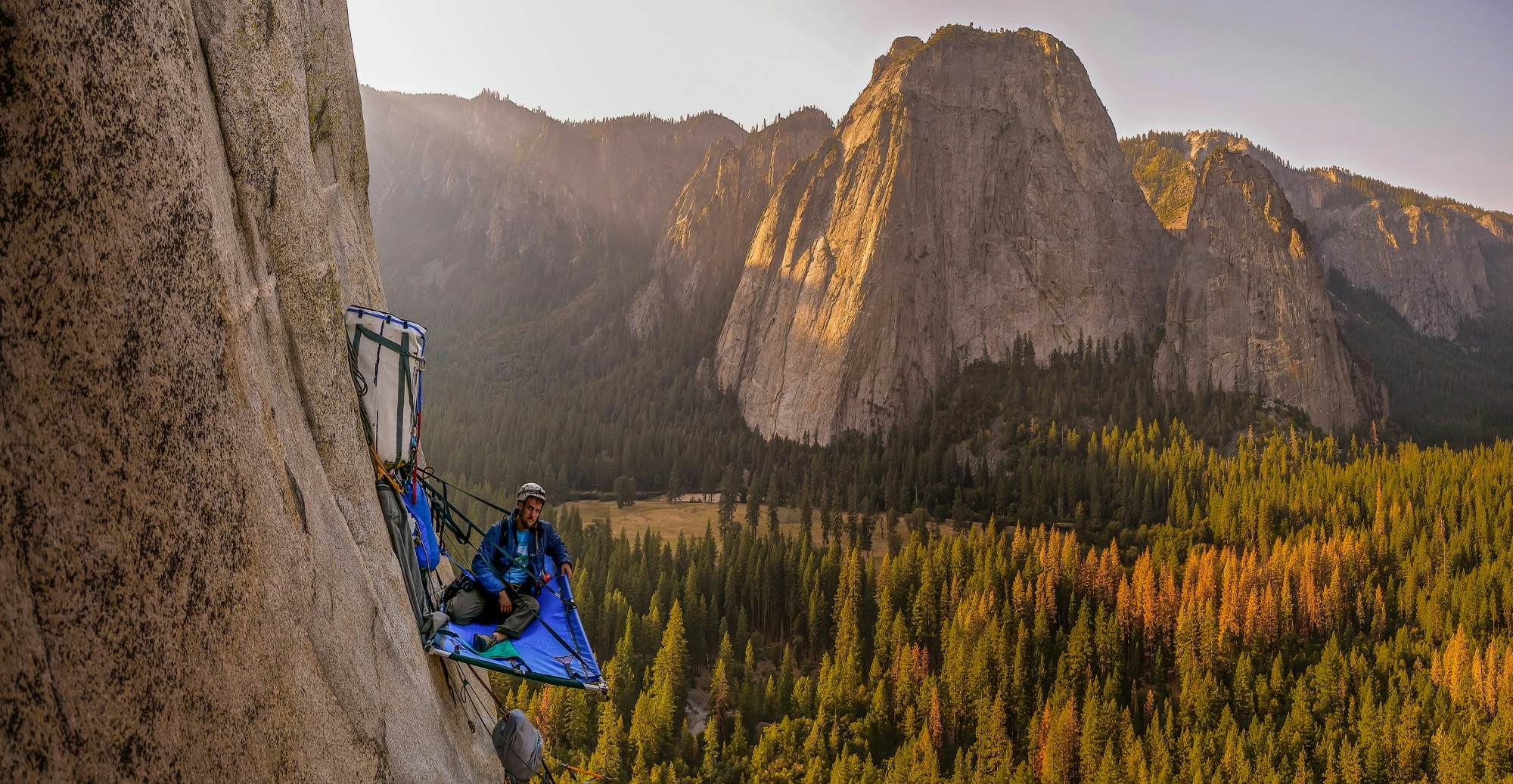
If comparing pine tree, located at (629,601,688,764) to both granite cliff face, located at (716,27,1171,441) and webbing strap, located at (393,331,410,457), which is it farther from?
granite cliff face, located at (716,27,1171,441)

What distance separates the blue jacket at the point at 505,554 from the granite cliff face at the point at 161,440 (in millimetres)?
3152

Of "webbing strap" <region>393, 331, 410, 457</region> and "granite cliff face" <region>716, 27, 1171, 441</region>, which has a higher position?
"granite cliff face" <region>716, 27, 1171, 441</region>

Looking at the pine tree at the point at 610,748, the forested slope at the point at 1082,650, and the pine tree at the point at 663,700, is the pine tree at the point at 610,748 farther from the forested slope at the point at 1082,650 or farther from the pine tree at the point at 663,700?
the pine tree at the point at 663,700

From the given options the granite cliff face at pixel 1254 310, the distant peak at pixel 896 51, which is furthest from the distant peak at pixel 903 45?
the granite cliff face at pixel 1254 310

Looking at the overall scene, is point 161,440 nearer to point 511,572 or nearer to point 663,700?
point 511,572

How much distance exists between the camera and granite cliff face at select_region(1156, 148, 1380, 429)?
128 metres

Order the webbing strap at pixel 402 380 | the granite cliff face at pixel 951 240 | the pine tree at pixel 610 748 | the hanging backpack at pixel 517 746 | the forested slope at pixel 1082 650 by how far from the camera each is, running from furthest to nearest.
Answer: the granite cliff face at pixel 951 240
the forested slope at pixel 1082 650
the pine tree at pixel 610 748
the hanging backpack at pixel 517 746
the webbing strap at pixel 402 380

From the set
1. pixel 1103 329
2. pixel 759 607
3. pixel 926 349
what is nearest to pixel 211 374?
pixel 759 607

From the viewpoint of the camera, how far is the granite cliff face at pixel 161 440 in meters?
4.08

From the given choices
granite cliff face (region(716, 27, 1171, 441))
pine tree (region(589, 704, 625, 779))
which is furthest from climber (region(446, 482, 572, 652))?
granite cliff face (region(716, 27, 1171, 441))

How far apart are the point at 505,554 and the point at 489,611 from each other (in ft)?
2.61

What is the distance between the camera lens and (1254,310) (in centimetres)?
13100

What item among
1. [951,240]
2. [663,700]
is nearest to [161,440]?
[663,700]

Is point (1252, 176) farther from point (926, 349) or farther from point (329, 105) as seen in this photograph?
point (329, 105)
